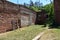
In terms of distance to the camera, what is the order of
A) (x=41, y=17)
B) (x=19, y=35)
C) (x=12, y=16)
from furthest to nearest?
1. (x=41, y=17)
2. (x=12, y=16)
3. (x=19, y=35)

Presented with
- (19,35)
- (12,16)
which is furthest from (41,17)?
(19,35)

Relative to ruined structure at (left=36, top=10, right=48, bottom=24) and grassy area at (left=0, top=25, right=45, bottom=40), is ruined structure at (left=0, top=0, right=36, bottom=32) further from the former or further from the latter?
ruined structure at (left=36, top=10, right=48, bottom=24)

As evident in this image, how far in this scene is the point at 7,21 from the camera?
649 inches

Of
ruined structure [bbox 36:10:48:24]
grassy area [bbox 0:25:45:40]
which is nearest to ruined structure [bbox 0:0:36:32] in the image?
grassy area [bbox 0:25:45:40]

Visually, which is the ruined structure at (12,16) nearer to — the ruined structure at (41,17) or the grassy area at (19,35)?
the grassy area at (19,35)

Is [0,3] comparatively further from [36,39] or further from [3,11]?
[36,39]

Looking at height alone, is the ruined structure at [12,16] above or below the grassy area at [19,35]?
above

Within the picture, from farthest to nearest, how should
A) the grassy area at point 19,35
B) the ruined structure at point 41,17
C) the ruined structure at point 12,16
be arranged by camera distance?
1. the ruined structure at point 41,17
2. the ruined structure at point 12,16
3. the grassy area at point 19,35

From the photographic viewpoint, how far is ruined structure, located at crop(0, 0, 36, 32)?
15.6 metres

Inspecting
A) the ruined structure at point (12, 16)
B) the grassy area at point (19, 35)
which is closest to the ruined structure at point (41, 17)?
the ruined structure at point (12, 16)

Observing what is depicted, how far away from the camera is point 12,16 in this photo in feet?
57.9

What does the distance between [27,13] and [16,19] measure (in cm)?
456

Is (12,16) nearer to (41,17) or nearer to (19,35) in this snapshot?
(19,35)

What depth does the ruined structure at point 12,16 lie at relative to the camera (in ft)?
51.2
